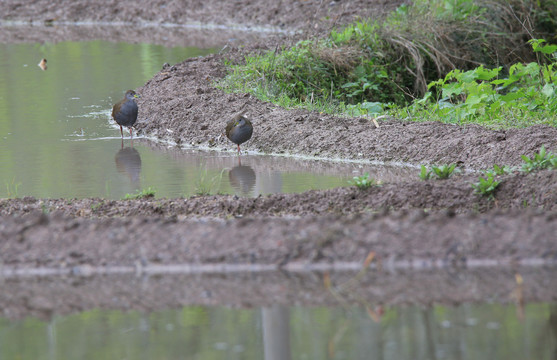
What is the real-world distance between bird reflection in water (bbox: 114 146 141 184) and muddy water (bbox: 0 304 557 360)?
3.95m

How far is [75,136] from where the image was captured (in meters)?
11.0

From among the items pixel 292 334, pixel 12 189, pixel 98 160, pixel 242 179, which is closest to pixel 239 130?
pixel 242 179

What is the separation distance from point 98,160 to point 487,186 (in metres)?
4.88

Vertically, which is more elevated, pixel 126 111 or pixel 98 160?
pixel 126 111

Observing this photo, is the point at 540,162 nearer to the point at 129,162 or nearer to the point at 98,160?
the point at 129,162

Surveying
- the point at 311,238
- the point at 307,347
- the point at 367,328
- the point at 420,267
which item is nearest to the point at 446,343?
the point at 367,328

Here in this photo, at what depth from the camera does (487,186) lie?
6.76 metres

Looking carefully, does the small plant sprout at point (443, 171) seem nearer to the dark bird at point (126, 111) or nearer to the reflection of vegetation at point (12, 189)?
the reflection of vegetation at point (12, 189)

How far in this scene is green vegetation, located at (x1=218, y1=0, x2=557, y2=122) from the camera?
33.1 feet

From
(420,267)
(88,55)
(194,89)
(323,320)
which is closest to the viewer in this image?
(323,320)

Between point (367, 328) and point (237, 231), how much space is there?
1443mm

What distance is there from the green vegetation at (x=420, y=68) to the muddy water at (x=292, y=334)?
5.32 meters

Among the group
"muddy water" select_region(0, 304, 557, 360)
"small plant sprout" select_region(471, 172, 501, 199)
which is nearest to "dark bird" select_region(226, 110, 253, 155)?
"small plant sprout" select_region(471, 172, 501, 199)

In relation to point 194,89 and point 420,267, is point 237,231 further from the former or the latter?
point 194,89
